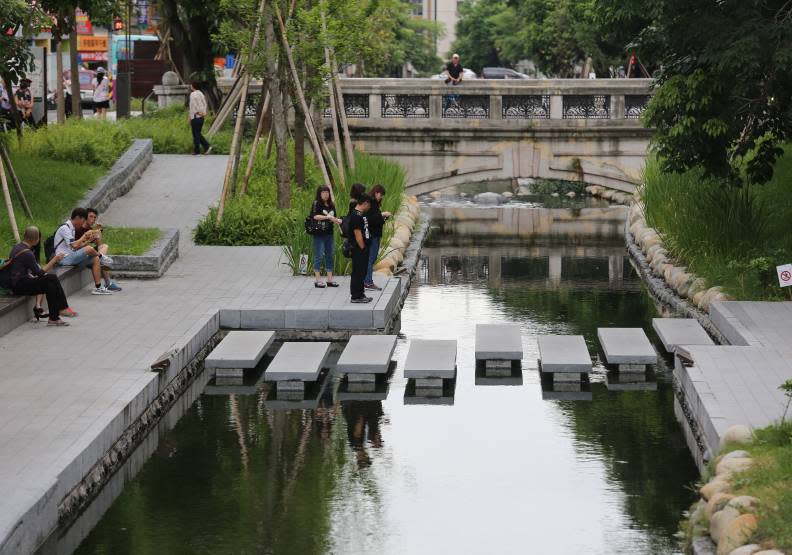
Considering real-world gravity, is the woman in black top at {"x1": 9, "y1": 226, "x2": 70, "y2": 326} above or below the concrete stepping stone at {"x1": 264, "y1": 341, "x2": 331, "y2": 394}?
above

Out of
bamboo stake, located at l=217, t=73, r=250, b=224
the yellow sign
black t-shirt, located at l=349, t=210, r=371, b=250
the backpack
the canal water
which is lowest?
the canal water

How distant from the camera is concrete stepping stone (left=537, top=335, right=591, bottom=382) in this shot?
1487 cm

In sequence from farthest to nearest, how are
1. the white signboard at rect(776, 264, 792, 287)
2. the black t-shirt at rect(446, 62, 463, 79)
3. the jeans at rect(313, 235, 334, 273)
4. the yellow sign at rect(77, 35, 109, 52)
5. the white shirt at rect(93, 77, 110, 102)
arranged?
the yellow sign at rect(77, 35, 109, 52) < the white shirt at rect(93, 77, 110, 102) < the black t-shirt at rect(446, 62, 463, 79) < the jeans at rect(313, 235, 334, 273) < the white signboard at rect(776, 264, 792, 287)

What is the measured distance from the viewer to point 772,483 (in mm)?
9359

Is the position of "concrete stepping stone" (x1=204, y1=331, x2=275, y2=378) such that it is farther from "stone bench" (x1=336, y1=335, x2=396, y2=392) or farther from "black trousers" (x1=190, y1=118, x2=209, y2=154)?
"black trousers" (x1=190, y1=118, x2=209, y2=154)

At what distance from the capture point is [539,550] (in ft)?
31.4

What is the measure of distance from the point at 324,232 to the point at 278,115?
5382mm

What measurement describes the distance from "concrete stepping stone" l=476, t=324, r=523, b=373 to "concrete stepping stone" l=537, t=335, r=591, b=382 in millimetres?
284

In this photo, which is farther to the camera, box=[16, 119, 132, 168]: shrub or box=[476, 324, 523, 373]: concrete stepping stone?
box=[16, 119, 132, 168]: shrub

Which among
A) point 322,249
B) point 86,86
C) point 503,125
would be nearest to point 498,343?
point 322,249

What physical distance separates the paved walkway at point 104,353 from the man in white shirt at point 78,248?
0.35m

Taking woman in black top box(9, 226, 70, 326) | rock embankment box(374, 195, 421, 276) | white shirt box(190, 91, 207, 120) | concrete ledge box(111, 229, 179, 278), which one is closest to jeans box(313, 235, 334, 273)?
rock embankment box(374, 195, 421, 276)

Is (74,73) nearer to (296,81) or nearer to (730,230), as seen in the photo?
(296,81)

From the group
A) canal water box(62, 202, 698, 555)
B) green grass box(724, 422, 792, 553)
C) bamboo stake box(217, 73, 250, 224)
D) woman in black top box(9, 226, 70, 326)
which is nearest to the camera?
green grass box(724, 422, 792, 553)
